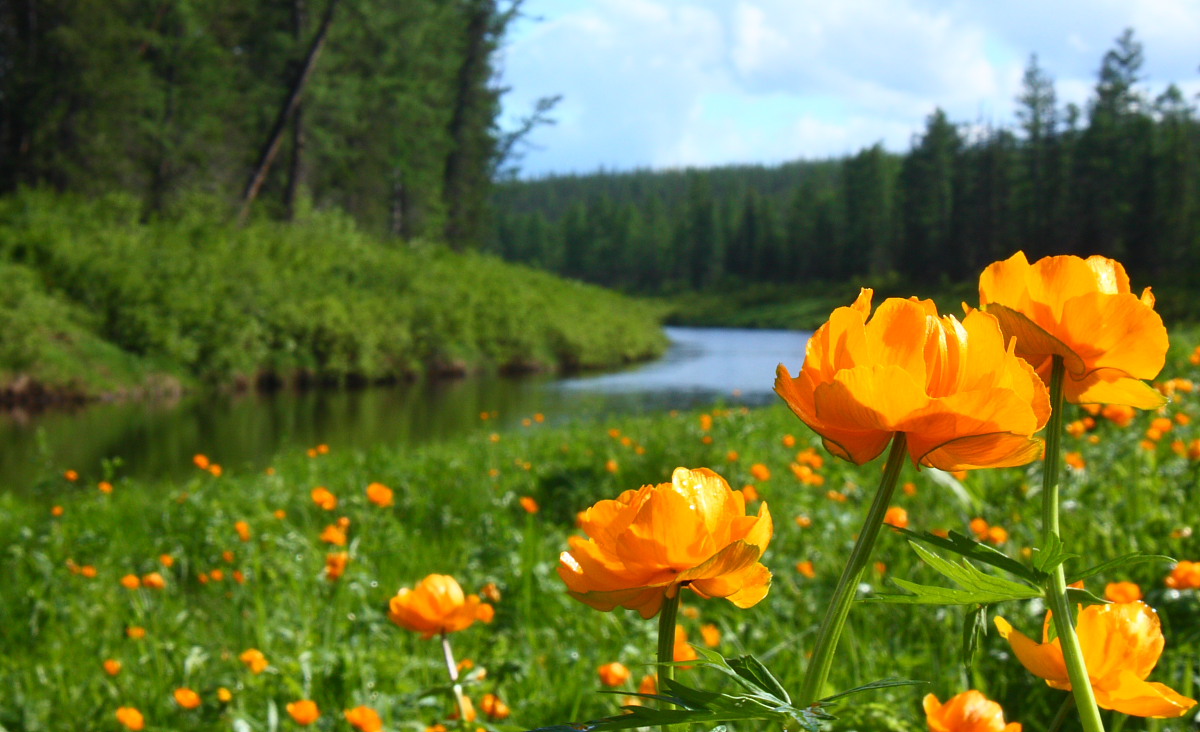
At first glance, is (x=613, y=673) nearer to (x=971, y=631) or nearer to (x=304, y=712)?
(x=304, y=712)

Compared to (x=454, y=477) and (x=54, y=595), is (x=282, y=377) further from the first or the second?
(x=54, y=595)

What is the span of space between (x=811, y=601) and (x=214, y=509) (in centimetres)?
231

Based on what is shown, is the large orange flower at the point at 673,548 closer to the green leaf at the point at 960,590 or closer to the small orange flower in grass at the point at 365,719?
the green leaf at the point at 960,590

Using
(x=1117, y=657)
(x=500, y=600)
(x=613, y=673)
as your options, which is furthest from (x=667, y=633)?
(x=500, y=600)

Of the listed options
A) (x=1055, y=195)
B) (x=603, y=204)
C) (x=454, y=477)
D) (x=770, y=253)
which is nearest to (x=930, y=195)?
(x=1055, y=195)

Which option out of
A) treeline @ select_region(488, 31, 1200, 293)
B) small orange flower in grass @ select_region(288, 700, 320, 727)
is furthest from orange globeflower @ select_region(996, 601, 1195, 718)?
treeline @ select_region(488, 31, 1200, 293)

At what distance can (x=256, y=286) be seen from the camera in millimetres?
11781

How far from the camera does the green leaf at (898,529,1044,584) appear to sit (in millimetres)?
402

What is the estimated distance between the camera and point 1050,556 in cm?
41

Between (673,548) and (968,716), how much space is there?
0.25 metres

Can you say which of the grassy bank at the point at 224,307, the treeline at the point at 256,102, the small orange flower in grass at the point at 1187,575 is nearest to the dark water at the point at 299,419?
the grassy bank at the point at 224,307

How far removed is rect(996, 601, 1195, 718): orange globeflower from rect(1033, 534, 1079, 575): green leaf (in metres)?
0.08

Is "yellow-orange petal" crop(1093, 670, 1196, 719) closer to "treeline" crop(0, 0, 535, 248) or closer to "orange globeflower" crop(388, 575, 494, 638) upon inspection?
"orange globeflower" crop(388, 575, 494, 638)

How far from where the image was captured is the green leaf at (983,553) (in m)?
0.40
